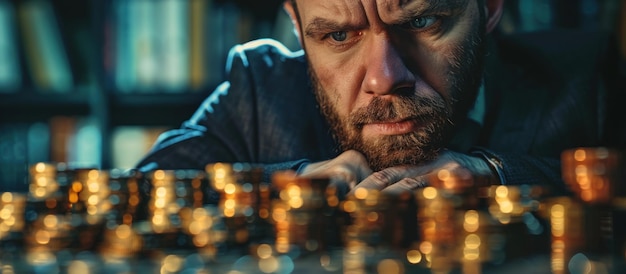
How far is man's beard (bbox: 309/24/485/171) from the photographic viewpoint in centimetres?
115

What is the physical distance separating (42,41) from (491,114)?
4.57 ft

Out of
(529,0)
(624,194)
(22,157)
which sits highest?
(529,0)

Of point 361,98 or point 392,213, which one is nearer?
point 392,213

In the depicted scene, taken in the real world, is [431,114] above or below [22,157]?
above

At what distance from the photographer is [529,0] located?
1.84 m

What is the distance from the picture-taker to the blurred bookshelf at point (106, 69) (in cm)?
212

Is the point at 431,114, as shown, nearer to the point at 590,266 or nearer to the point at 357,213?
the point at 357,213

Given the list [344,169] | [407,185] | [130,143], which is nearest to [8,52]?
[130,143]

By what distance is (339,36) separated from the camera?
120 centimetres

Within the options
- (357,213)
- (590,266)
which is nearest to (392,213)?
(357,213)

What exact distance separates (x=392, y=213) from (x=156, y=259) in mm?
248

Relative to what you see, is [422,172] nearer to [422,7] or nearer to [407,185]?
[407,185]

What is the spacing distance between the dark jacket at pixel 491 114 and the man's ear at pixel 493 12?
0.18ft

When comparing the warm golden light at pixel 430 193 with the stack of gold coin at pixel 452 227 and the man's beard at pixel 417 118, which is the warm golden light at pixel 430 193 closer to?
the stack of gold coin at pixel 452 227
